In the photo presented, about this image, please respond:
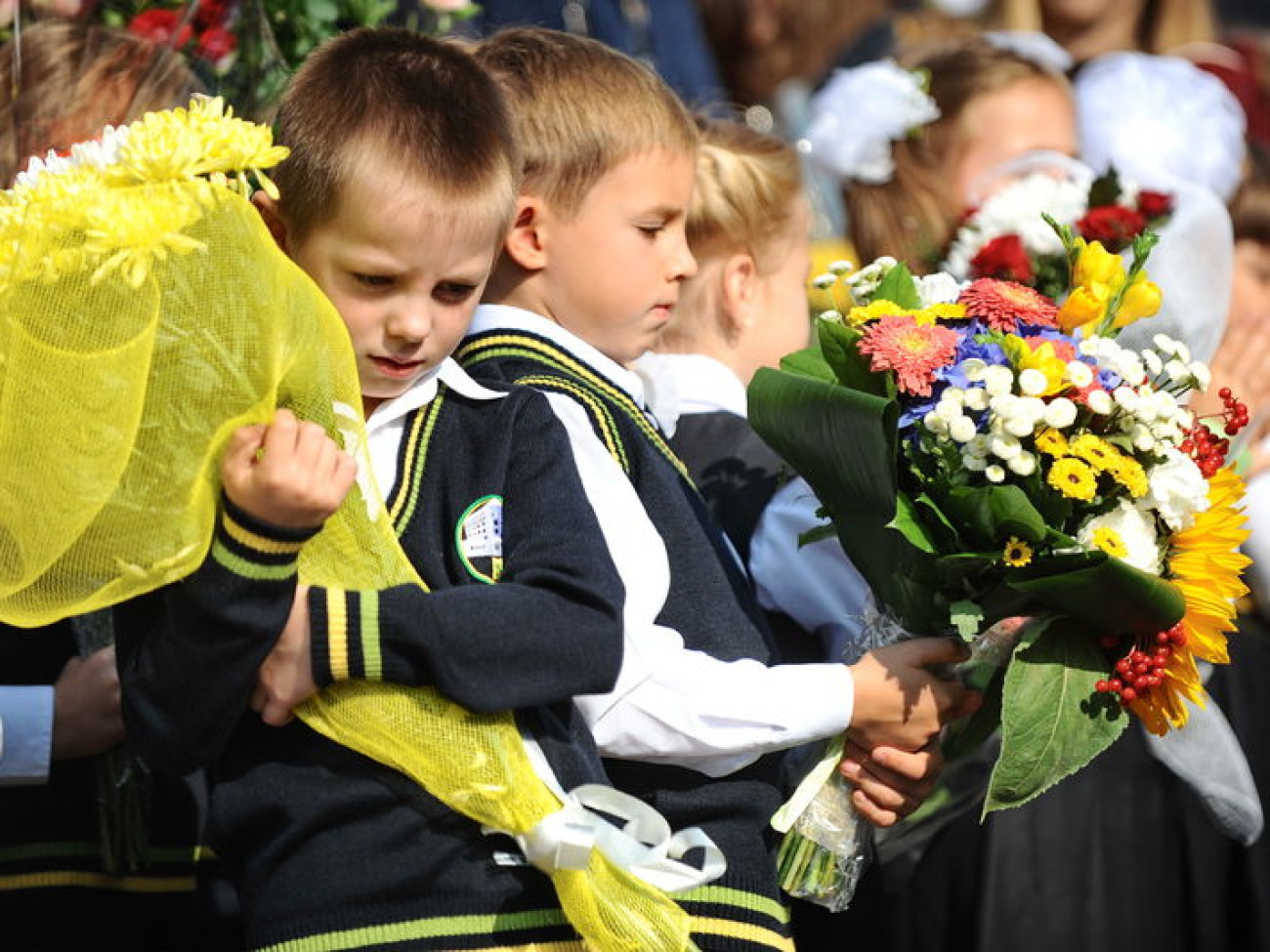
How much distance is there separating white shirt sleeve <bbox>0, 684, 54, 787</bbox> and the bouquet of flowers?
2083mm

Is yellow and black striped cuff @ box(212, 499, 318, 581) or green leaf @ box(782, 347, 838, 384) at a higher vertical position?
yellow and black striped cuff @ box(212, 499, 318, 581)

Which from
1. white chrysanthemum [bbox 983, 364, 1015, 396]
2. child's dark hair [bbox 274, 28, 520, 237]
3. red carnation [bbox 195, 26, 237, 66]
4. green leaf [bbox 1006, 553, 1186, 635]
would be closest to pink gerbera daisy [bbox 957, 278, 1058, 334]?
white chrysanthemum [bbox 983, 364, 1015, 396]

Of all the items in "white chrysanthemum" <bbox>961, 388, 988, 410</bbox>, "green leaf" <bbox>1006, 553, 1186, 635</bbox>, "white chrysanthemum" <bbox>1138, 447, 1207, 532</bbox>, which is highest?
"white chrysanthemum" <bbox>961, 388, 988, 410</bbox>

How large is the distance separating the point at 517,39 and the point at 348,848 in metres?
1.39

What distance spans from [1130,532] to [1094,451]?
0.13 metres

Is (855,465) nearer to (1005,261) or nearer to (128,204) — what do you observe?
(128,204)

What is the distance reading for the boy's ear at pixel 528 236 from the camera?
2.85 m

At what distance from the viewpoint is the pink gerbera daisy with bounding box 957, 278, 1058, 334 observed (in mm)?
2771

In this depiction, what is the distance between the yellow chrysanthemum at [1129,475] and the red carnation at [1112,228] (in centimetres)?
123

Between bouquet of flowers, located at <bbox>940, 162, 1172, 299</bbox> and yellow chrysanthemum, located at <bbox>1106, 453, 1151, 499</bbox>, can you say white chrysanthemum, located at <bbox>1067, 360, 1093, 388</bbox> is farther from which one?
bouquet of flowers, located at <bbox>940, 162, 1172, 299</bbox>

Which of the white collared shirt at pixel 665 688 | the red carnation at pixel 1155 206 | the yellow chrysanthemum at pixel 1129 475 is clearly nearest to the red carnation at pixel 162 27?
the white collared shirt at pixel 665 688

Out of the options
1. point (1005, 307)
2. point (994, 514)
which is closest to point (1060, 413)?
point (994, 514)

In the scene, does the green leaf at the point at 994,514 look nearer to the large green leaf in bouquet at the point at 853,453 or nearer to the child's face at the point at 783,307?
the large green leaf in bouquet at the point at 853,453

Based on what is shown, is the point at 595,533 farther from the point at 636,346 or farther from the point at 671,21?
the point at 671,21
